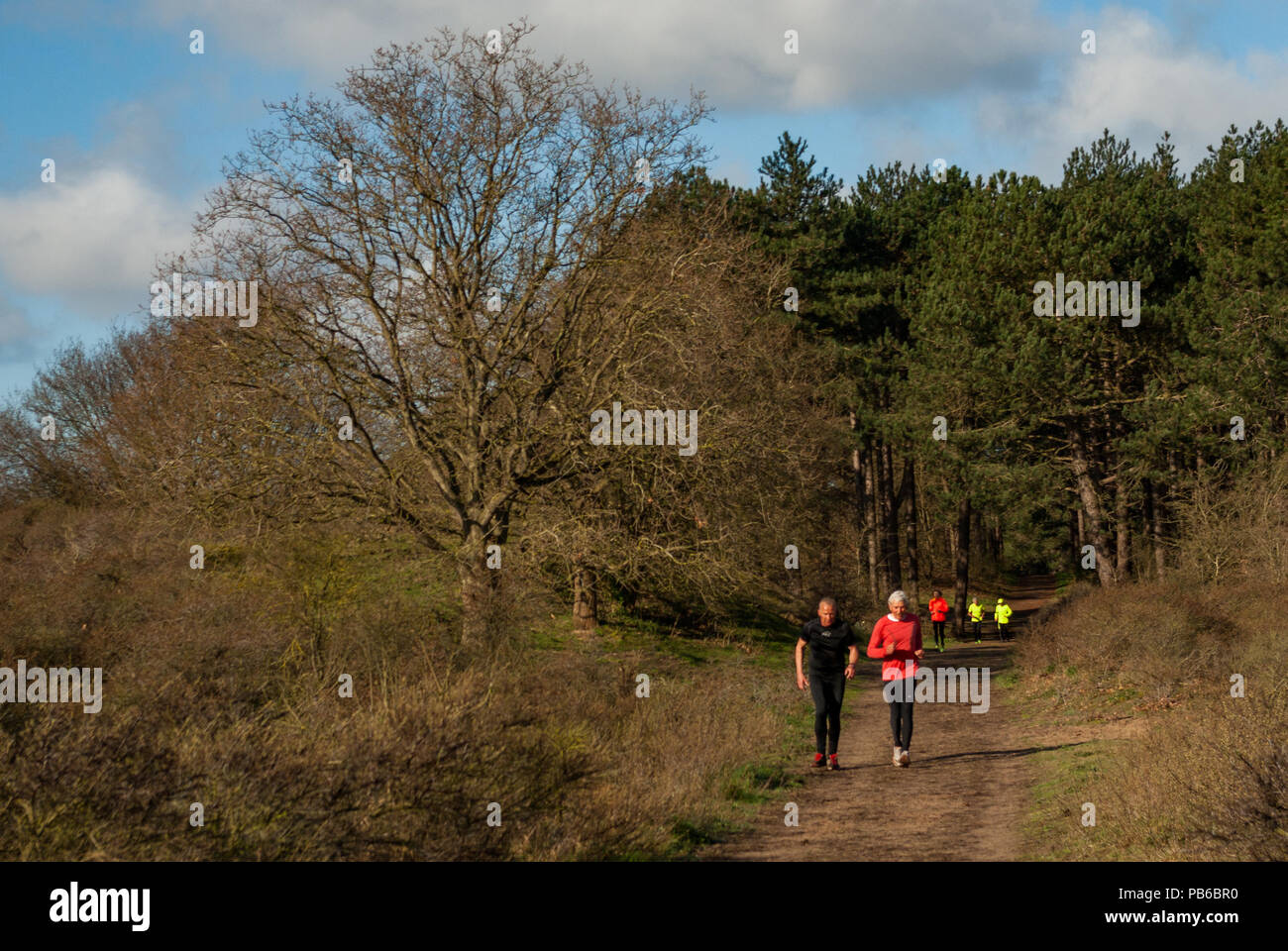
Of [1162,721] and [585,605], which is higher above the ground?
[585,605]

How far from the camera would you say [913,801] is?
10.6 metres

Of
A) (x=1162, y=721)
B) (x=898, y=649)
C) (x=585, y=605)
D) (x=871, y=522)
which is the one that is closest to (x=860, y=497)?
(x=871, y=522)

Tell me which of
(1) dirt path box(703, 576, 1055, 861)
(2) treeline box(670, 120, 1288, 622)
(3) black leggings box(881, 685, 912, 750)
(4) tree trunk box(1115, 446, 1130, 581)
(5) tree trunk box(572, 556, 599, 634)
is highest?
(2) treeline box(670, 120, 1288, 622)

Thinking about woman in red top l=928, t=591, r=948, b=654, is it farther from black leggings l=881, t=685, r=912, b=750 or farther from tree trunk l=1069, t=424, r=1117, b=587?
black leggings l=881, t=685, r=912, b=750

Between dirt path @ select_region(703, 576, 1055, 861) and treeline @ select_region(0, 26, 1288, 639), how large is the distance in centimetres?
548

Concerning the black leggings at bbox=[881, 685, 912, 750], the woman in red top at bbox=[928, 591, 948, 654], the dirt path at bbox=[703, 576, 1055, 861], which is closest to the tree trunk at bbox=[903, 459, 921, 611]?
the woman in red top at bbox=[928, 591, 948, 654]

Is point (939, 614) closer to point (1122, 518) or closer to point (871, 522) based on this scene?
point (1122, 518)

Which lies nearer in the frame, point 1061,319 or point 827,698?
point 827,698

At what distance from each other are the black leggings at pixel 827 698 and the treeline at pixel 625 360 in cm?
478

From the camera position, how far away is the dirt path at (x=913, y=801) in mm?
8719

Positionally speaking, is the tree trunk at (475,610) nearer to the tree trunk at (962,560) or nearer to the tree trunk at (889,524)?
the tree trunk at (962,560)

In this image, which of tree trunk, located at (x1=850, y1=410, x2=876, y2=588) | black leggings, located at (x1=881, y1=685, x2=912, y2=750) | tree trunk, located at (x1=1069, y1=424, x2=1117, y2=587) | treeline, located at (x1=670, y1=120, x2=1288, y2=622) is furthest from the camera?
tree trunk, located at (x1=850, y1=410, x2=876, y2=588)

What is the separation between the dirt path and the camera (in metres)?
8.72

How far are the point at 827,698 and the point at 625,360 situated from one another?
474 inches
